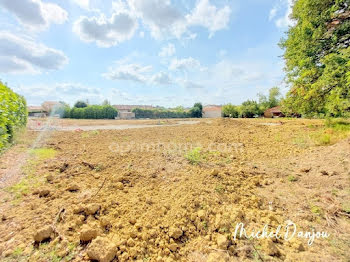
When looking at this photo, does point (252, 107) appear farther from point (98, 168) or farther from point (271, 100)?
point (98, 168)

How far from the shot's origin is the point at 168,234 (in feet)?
5.64

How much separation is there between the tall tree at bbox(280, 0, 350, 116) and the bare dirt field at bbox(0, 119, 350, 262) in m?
3.24

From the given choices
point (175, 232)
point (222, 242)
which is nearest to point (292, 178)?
point (222, 242)

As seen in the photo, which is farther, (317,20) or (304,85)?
(304,85)

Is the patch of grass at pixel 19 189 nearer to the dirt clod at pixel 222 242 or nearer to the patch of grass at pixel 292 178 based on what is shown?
the dirt clod at pixel 222 242

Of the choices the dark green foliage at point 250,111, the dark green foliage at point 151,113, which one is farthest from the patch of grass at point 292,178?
the dark green foliage at point 151,113

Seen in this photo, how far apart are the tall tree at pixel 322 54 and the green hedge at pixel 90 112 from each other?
37.8 metres

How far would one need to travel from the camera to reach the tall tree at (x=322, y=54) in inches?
209

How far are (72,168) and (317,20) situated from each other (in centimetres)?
1019

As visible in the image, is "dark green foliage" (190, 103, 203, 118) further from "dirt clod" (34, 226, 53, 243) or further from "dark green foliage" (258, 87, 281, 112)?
"dirt clod" (34, 226, 53, 243)

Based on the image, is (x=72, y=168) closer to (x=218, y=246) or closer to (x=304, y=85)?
(x=218, y=246)

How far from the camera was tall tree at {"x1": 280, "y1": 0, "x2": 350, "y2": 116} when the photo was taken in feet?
17.4

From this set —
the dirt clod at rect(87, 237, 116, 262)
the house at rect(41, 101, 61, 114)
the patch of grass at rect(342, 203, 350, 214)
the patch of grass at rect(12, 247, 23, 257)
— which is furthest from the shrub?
the house at rect(41, 101, 61, 114)

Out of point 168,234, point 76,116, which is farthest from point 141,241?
point 76,116
